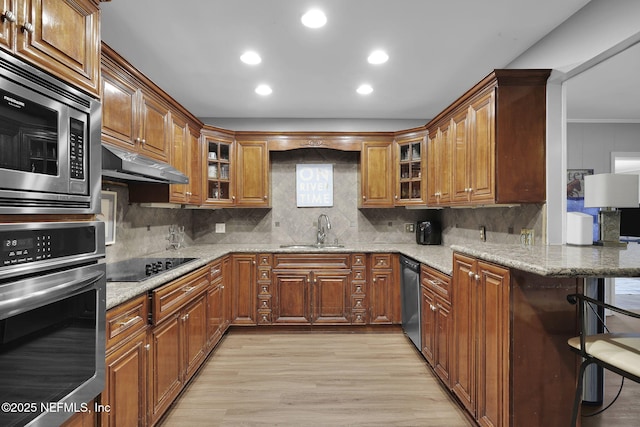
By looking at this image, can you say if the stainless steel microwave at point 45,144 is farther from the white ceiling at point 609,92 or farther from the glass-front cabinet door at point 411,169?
the glass-front cabinet door at point 411,169

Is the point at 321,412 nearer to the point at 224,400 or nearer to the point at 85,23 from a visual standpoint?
the point at 224,400

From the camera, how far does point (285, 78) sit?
3.03 meters

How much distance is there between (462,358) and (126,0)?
3009 millimetres

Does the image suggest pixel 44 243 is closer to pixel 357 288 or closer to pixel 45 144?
pixel 45 144

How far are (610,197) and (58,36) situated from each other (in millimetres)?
2915

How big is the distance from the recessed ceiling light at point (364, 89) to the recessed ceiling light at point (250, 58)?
105 cm

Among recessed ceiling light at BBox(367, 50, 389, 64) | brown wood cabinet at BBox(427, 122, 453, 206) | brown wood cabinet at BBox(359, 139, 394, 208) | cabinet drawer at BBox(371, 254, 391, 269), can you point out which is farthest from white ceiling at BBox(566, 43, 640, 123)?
cabinet drawer at BBox(371, 254, 391, 269)

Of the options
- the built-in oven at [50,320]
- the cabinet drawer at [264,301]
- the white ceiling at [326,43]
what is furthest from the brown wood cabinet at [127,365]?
the cabinet drawer at [264,301]

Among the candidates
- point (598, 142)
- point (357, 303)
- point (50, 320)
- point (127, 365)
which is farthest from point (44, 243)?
point (598, 142)

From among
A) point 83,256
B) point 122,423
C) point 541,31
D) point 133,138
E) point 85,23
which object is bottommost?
point 122,423

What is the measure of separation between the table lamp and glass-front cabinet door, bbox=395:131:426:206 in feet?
5.74

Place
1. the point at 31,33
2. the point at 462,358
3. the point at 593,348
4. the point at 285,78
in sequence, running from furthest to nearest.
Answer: the point at 285,78 → the point at 462,358 → the point at 593,348 → the point at 31,33

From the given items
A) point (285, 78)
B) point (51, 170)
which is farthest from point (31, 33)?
point (285, 78)

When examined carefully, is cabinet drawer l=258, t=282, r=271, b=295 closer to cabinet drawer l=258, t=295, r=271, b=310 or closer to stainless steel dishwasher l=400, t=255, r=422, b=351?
cabinet drawer l=258, t=295, r=271, b=310
